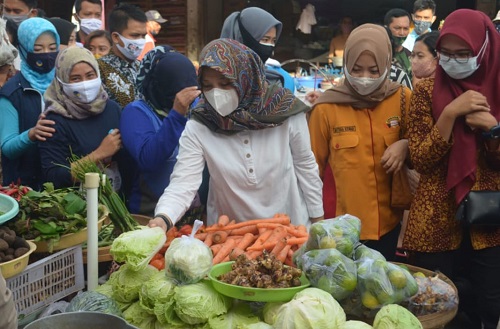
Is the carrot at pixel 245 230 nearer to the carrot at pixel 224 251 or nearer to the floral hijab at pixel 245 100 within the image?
the carrot at pixel 224 251

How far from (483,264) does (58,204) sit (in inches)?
88.5

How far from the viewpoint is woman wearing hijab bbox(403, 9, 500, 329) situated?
3.36 m

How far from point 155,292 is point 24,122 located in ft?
7.24

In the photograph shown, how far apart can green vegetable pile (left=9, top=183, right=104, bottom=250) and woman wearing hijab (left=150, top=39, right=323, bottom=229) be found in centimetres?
36

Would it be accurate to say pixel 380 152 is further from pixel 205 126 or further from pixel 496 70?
pixel 205 126

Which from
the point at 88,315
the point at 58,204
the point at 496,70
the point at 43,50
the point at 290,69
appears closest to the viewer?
the point at 88,315

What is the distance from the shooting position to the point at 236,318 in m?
2.37

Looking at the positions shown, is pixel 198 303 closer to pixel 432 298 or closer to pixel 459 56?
pixel 432 298

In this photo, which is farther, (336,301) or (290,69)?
(290,69)

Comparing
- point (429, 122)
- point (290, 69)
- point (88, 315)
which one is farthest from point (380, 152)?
point (290, 69)

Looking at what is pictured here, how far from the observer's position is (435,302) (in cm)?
244

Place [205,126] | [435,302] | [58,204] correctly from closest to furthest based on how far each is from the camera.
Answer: [435,302], [58,204], [205,126]

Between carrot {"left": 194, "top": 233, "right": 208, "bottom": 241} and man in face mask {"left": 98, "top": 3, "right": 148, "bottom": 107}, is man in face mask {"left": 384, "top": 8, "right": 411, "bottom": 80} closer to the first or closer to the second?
man in face mask {"left": 98, "top": 3, "right": 148, "bottom": 107}

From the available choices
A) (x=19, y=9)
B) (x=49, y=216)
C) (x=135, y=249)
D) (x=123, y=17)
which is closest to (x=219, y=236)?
(x=135, y=249)
